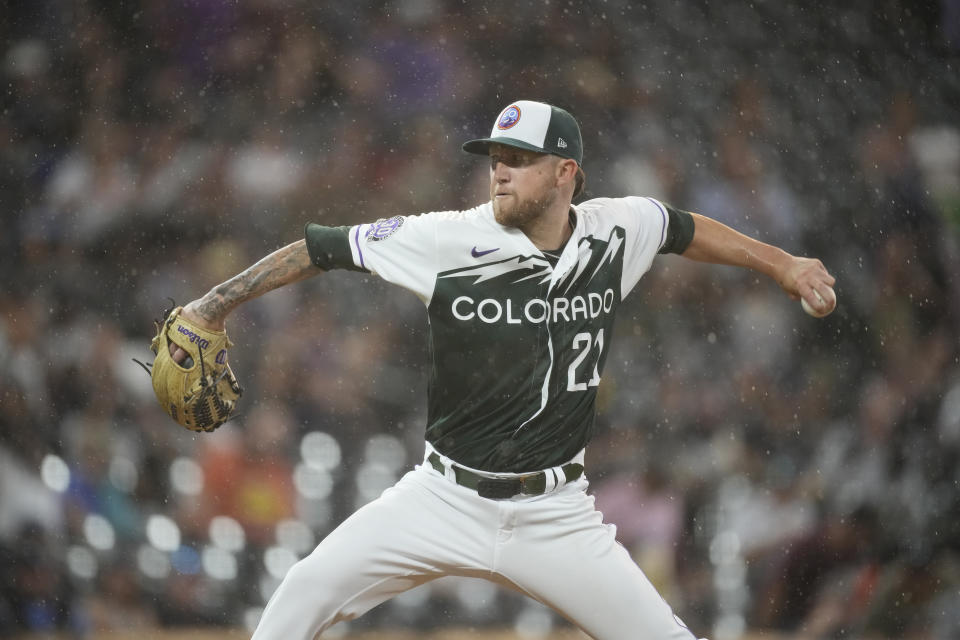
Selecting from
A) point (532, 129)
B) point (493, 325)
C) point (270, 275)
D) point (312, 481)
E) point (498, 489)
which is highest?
point (532, 129)

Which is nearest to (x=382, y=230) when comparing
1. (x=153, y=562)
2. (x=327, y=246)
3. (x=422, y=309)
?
(x=327, y=246)

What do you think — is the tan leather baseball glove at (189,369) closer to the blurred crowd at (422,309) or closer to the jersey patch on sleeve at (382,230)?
the jersey patch on sleeve at (382,230)

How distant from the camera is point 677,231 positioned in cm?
298

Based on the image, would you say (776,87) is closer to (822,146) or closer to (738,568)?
(822,146)

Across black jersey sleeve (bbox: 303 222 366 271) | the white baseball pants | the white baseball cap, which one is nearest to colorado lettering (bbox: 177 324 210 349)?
black jersey sleeve (bbox: 303 222 366 271)

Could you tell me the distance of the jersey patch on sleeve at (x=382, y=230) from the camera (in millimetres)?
2734

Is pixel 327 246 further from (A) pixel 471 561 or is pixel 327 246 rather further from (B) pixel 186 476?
(B) pixel 186 476

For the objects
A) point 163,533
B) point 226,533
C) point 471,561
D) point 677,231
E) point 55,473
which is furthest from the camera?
point 226,533

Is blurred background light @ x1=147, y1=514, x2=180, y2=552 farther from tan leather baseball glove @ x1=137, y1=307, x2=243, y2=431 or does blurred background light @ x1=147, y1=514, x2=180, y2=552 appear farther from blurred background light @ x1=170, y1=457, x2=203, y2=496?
tan leather baseball glove @ x1=137, y1=307, x2=243, y2=431

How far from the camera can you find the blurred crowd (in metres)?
5.52

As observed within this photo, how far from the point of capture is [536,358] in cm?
274

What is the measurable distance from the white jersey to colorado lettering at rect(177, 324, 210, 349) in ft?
1.24

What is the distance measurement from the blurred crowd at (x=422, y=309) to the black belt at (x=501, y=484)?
3153 millimetres

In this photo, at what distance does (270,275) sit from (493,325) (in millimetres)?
582
